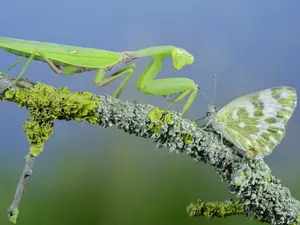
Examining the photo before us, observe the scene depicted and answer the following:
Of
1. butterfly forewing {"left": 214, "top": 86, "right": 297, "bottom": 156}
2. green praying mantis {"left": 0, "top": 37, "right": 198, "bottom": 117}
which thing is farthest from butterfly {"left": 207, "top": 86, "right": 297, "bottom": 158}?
green praying mantis {"left": 0, "top": 37, "right": 198, "bottom": 117}

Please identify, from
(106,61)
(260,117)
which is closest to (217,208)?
(260,117)

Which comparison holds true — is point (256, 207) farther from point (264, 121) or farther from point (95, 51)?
point (95, 51)

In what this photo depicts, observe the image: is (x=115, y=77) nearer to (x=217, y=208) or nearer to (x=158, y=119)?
(x=158, y=119)

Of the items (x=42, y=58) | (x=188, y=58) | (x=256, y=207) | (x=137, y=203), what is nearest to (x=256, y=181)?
(x=256, y=207)

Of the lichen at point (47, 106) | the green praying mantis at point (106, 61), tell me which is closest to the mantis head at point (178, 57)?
the green praying mantis at point (106, 61)

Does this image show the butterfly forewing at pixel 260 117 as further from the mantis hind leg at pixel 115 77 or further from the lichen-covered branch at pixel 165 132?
the mantis hind leg at pixel 115 77

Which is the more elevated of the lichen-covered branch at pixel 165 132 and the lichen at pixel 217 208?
the lichen-covered branch at pixel 165 132
